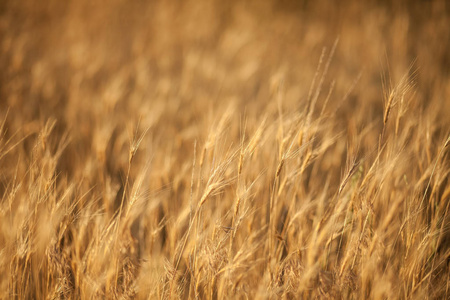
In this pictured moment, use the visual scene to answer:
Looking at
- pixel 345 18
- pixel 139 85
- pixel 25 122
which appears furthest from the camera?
pixel 345 18

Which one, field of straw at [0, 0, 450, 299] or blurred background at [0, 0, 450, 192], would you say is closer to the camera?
field of straw at [0, 0, 450, 299]

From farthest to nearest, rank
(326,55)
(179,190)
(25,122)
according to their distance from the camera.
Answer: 1. (326,55)
2. (25,122)
3. (179,190)

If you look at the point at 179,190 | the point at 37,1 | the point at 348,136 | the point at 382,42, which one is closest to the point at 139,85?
the point at 179,190

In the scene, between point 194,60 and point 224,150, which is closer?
point 224,150

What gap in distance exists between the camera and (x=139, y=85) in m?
2.71

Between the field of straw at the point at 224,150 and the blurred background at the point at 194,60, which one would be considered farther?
the blurred background at the point at 194,60

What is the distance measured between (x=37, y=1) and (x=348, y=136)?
3.88m

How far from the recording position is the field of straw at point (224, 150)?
3.08ft

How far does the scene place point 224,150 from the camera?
4.67 feet

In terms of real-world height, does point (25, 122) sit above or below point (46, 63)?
below

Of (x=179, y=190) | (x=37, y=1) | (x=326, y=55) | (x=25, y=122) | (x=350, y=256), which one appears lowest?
(x=179, y=190)

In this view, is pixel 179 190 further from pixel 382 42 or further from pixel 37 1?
pixel 37 1

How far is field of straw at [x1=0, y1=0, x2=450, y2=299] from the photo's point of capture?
939 millimetres

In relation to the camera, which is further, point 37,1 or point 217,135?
point 37,1
